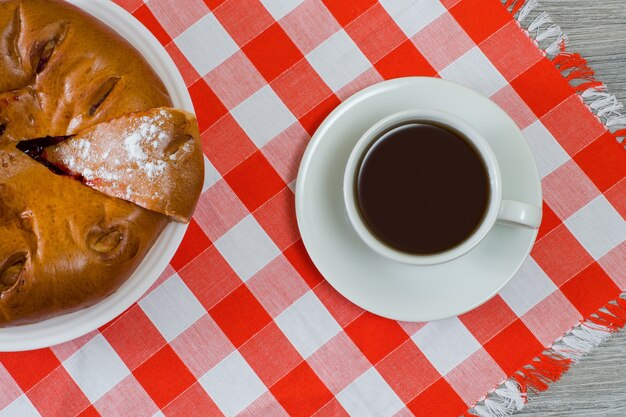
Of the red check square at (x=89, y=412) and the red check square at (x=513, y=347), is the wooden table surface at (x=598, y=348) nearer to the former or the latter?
→ the red check square at (x=513, y=347)

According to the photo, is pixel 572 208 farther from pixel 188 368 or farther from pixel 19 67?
pixel 19 67

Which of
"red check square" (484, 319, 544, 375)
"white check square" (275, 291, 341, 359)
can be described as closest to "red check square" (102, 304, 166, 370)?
"white check square" (275, 291, 341, 359)

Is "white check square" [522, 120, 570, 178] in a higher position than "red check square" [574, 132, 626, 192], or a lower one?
higher

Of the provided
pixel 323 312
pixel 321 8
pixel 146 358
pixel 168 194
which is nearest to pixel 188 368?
pixel 146 358

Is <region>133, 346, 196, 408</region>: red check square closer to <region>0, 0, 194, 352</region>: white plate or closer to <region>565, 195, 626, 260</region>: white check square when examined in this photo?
<region>0, 0, 194, 352</region>: white plate

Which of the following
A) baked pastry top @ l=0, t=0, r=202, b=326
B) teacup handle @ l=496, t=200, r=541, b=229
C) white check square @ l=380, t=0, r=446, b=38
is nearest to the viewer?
baked pastry top @ l=0, t=0, r=202, b=326

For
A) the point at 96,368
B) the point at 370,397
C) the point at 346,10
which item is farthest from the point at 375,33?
the point at 96,368
